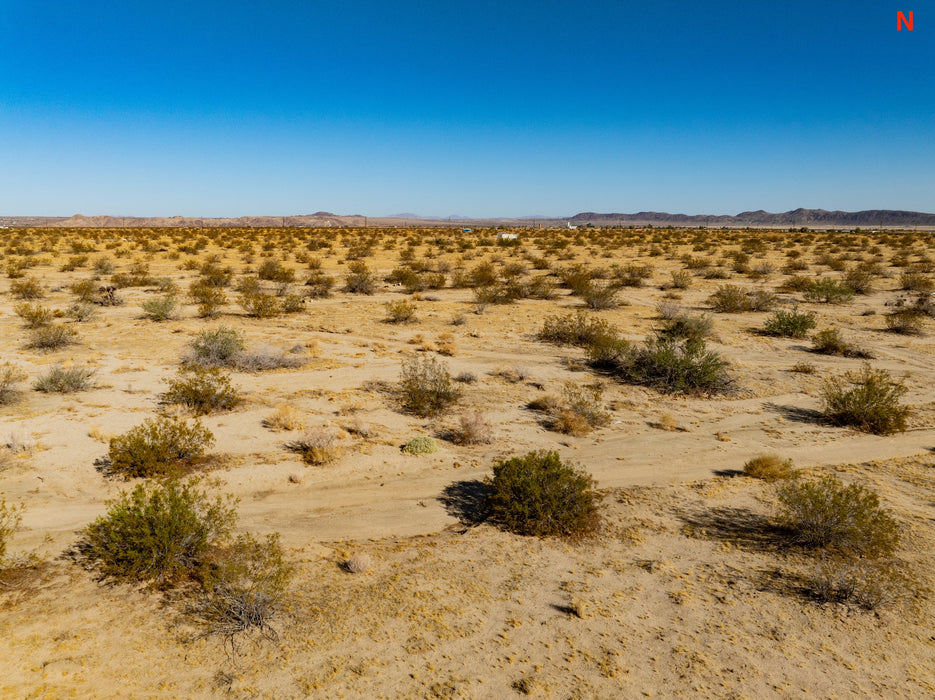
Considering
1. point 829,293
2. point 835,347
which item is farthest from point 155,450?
point 829,293

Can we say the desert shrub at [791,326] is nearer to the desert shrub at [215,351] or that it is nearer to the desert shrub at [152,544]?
the desert shrub at [215,351]

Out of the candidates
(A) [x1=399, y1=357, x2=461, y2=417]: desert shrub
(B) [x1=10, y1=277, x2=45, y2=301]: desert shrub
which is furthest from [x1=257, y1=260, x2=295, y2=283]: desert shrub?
(A) [x1=399, y1=357, x2=461, y2=417]: desert shrub

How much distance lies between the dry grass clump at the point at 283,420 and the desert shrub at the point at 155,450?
3.63 ft

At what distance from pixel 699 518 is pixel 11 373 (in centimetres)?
1252

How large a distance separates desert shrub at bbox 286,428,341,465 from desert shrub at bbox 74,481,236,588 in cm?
216

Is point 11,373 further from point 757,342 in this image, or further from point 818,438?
point 757,342

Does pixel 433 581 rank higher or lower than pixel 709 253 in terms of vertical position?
lower

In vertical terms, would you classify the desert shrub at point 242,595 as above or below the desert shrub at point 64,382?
below

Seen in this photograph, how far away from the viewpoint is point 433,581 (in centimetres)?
506

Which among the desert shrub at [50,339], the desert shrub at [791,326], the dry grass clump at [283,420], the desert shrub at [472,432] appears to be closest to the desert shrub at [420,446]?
the desert shrub at [472,432]

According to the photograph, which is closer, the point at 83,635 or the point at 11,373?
the point at 83,635

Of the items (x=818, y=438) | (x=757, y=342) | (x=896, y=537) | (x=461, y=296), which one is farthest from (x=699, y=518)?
(x=461, y=296)

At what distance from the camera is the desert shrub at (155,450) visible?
6898 millimetres

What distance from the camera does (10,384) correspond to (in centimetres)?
983
